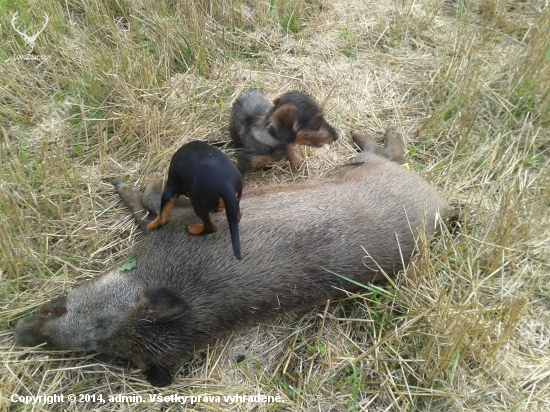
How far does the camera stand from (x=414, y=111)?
4.98 m

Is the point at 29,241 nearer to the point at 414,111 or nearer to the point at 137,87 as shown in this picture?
the point at 137,87

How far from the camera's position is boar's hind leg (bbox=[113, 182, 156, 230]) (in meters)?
3.90

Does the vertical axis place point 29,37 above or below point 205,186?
above

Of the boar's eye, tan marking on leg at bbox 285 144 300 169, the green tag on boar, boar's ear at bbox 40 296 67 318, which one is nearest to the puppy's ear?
tan marking on leg at bbox 285 144 300 169

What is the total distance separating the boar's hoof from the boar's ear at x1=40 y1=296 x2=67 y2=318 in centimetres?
77

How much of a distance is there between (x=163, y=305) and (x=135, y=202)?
1154 mm

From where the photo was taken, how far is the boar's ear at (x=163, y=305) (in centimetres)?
323

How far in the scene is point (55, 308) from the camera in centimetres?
334

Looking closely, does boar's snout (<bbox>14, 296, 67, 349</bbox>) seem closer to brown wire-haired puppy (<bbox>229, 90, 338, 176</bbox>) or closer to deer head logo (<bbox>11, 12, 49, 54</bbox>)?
brown wire-haired puppy (<bbox>229, 90, 338, 176</bbox>)

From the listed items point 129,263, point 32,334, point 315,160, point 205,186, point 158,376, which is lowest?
point 158,376

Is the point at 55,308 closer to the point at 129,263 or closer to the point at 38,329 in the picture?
the point at 38,329

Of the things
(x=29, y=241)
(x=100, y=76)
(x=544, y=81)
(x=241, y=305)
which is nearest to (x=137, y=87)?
(x=100, y=76)

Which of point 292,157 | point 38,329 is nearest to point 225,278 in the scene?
point 38,329
